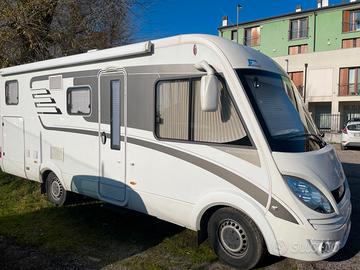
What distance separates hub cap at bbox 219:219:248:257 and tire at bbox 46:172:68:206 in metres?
3.54

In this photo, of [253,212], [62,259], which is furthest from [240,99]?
A: [62,259]

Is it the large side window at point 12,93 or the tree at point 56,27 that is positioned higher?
the tree at point 56,27

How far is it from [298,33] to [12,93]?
120 ft

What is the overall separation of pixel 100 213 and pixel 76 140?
1363 millimetres

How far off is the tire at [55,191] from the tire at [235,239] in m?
3.45

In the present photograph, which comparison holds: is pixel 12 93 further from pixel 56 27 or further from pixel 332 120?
pixel 332 120

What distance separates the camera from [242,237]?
442 cm

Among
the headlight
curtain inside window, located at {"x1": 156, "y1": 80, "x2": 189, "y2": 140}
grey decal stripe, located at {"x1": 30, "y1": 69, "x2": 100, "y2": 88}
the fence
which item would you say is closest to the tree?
grey decal stripe, located at {"x1": 30, "y1": 69, "x2": 100, "y2": 88}

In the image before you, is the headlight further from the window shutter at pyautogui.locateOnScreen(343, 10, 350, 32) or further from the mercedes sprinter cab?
the window shutter at pyautogui.locateOnScreen(343, 10, 350, 32)

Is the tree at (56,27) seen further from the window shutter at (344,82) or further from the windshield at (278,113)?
the window shutter at (344,82)

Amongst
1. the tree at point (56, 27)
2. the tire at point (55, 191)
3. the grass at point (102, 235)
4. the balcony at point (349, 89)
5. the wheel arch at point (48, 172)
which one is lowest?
the grass at point (102, 235)

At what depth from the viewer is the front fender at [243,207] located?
4.12 m

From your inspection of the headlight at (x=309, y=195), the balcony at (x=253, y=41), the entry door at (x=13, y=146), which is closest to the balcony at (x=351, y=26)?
the balcony at (x=253, y=41)

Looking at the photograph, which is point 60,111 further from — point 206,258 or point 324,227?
point 324,227
